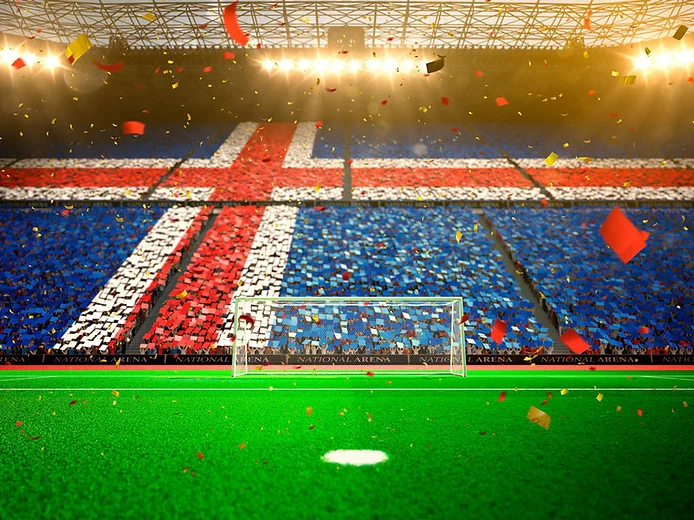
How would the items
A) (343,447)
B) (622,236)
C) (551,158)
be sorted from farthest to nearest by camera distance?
(551,158) → (622,236) → (343,447)

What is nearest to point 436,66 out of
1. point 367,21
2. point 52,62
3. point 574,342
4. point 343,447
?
point 367,21

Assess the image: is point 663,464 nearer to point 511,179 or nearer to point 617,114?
point 511,179

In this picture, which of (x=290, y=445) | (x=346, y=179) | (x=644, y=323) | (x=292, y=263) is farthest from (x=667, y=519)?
(x=346, y=179)

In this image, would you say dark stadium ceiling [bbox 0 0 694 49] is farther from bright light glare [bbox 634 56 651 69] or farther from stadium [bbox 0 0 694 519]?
bright light glare [bbox 634 56 651 69]

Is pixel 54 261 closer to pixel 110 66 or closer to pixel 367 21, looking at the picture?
pixel 110 66

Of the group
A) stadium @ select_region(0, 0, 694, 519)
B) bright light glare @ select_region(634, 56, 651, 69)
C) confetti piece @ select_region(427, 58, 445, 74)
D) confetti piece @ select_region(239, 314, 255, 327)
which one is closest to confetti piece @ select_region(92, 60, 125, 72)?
stadium @ select_region(0, 0, 694, 519)
